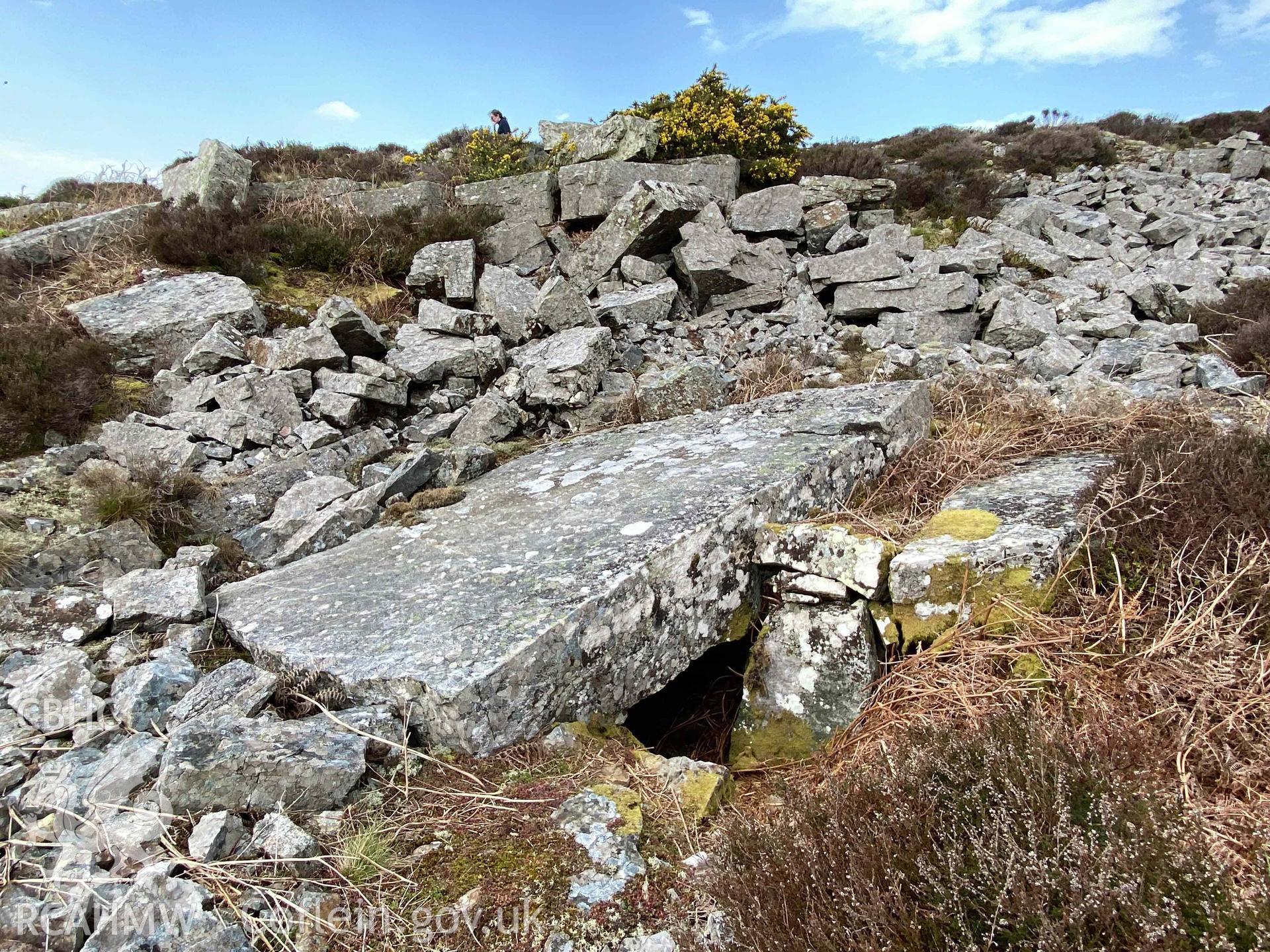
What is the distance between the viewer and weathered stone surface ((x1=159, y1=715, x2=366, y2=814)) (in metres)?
2.41

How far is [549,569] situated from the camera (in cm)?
338

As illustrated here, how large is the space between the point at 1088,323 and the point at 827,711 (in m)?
7.22

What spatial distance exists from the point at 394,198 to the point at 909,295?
7721 millimetres

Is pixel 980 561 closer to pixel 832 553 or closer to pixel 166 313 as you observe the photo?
pixel 832 553

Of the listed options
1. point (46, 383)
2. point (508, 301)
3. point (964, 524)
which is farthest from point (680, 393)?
point (46, 383)

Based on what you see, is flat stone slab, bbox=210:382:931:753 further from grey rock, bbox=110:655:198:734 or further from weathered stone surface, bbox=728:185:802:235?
weathered stone surface, bbox=728:185:802:235

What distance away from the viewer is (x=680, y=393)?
5930 millimetres

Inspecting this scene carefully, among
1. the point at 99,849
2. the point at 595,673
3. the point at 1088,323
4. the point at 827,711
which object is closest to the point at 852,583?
the point at 827,711

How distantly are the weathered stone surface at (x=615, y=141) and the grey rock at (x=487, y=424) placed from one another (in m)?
6.38

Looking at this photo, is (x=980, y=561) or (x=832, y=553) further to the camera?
(x=832, y=553)

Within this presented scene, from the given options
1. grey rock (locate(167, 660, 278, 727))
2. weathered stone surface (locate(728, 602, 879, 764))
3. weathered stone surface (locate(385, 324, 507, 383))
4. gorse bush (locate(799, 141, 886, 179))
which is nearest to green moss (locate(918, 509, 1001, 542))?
weathered stone surface (locate(728, 602, 879, 764))

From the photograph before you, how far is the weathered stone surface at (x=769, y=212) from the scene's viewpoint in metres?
9.98

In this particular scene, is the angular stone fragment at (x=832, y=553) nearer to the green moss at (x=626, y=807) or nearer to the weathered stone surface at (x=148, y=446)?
the green moss at (x=626, y=807)

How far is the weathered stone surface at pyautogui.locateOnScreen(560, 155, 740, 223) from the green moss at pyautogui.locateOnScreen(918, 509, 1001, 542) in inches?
307
